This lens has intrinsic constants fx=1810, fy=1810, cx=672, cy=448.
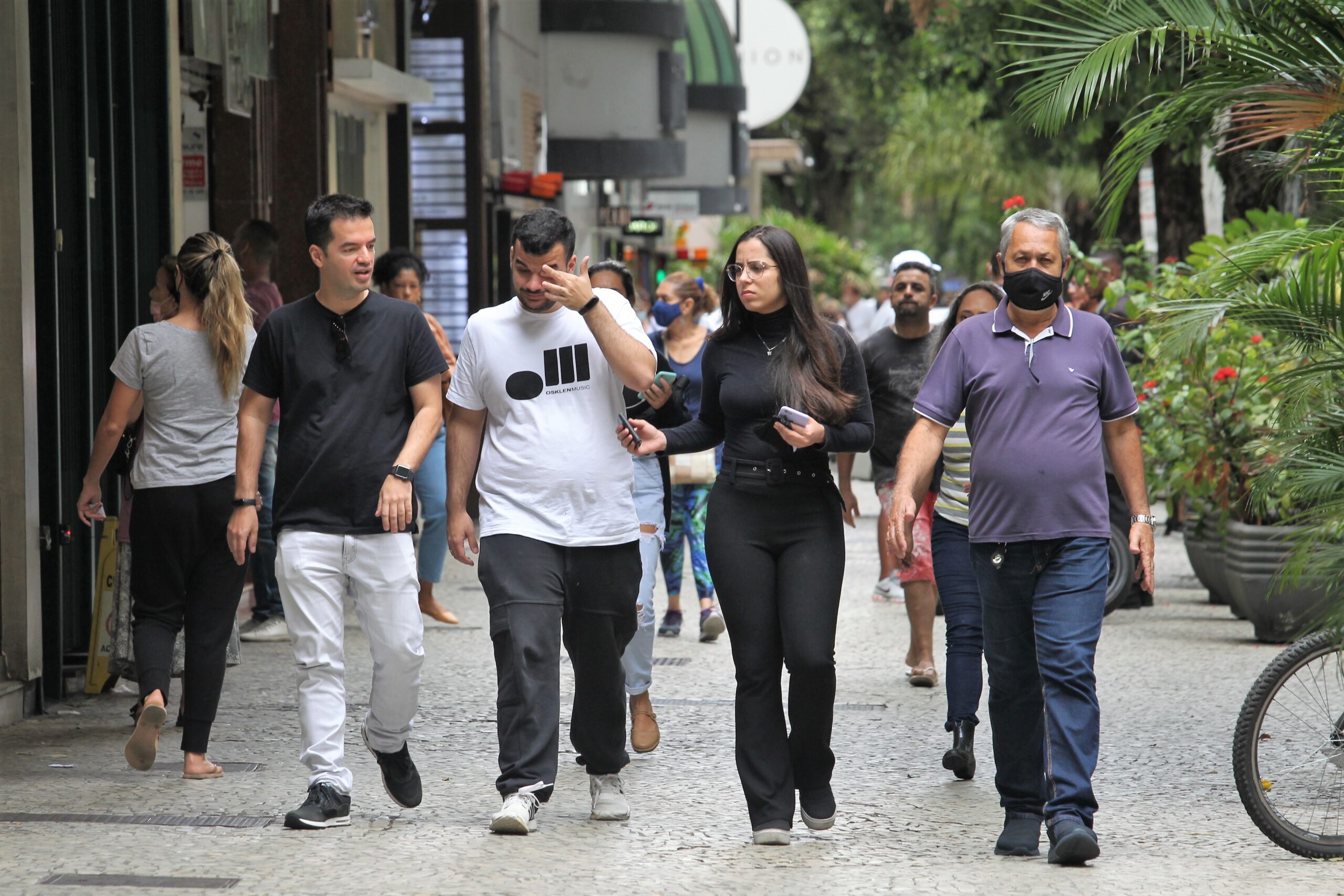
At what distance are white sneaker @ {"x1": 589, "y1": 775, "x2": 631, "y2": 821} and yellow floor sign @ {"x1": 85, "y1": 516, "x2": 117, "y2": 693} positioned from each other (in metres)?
2.52

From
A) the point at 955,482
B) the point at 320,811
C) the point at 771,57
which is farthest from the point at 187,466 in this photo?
the point at 771,57

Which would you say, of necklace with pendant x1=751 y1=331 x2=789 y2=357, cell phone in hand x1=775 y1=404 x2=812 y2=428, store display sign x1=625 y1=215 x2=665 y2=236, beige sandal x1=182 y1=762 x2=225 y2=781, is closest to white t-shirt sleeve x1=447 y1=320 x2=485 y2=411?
necklace with pendant x1=751 y1=331 x2=789 y2=357

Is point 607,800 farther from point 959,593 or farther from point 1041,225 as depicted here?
point 1041,225

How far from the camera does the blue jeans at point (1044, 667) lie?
5.22m

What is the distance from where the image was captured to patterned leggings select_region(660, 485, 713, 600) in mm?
9875

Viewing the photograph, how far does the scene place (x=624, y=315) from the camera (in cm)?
574

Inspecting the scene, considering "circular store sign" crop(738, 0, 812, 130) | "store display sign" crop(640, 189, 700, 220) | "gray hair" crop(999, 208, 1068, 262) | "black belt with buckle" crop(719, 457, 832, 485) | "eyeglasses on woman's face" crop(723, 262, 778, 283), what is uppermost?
"circular store sign" crop(738, 0, 812, 130)

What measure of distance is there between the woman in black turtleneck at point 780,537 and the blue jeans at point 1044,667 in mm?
497

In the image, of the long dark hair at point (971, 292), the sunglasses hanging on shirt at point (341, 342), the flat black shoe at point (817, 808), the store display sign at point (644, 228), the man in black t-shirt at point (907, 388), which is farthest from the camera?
the store display sign at point (644, 228)

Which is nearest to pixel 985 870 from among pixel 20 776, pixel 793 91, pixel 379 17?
pixel 20 776

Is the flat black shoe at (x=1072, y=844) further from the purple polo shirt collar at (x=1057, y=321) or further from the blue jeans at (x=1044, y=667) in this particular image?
the purple polo shirt collar at (x=1057, y=321)

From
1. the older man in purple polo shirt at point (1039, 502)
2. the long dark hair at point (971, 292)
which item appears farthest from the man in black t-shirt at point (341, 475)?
the long dark hair at point (971, 292)

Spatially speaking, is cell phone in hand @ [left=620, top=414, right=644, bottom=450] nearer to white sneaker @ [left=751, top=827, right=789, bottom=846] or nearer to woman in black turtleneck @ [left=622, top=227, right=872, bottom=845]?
woman in black turtleneck @ [left=622, top=227, right=872, bottom=845]

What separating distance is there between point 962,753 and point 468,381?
2.28 m
